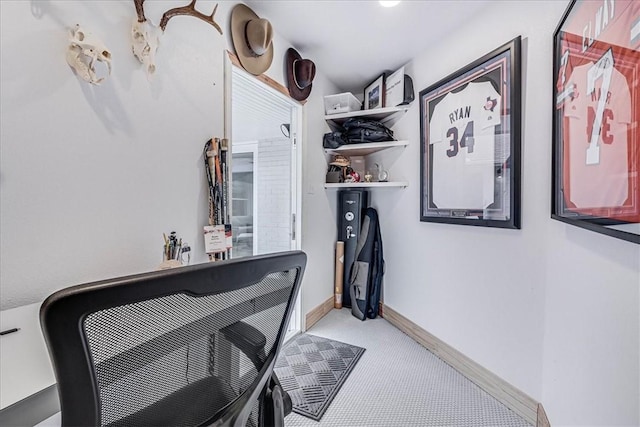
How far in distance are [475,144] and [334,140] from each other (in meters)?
1.34

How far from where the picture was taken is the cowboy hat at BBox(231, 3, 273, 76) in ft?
5.79

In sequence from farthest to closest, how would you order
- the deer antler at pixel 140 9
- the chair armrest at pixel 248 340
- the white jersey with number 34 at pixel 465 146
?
the white jersey with number 34 at pixel 465 146, the deer antler at pixel 140 9, the chair armrest at pixel 248 340

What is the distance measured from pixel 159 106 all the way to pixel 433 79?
2062 millimetres

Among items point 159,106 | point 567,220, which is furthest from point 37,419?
point 567,220

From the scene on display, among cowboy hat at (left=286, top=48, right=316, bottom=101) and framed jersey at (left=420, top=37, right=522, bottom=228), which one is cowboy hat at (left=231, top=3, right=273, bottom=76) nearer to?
cowboy hat at (left=286, top=48, right=316, bottom=101)

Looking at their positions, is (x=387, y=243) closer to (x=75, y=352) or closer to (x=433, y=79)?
(x=433, y=79)

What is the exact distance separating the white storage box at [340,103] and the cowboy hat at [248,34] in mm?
1109

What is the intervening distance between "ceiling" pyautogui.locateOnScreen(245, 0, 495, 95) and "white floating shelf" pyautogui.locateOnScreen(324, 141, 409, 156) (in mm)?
750

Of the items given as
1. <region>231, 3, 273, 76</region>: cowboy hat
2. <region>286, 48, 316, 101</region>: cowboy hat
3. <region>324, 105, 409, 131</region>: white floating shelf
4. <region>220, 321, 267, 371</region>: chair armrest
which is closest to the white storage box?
<region>324, 105, 409, 131</region>: white floating shelf

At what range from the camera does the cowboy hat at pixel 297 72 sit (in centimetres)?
232

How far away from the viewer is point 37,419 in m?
0.61

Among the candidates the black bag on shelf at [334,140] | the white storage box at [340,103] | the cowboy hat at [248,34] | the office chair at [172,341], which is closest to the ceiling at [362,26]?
the cowboy hat at [248,34]

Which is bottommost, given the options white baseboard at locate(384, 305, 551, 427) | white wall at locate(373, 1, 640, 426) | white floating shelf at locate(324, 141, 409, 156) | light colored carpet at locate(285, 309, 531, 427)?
light colored carpet at locate(285, 309, 531, 427)

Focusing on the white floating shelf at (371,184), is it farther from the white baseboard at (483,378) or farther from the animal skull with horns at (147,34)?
the animal skull with horns at (147,34)
